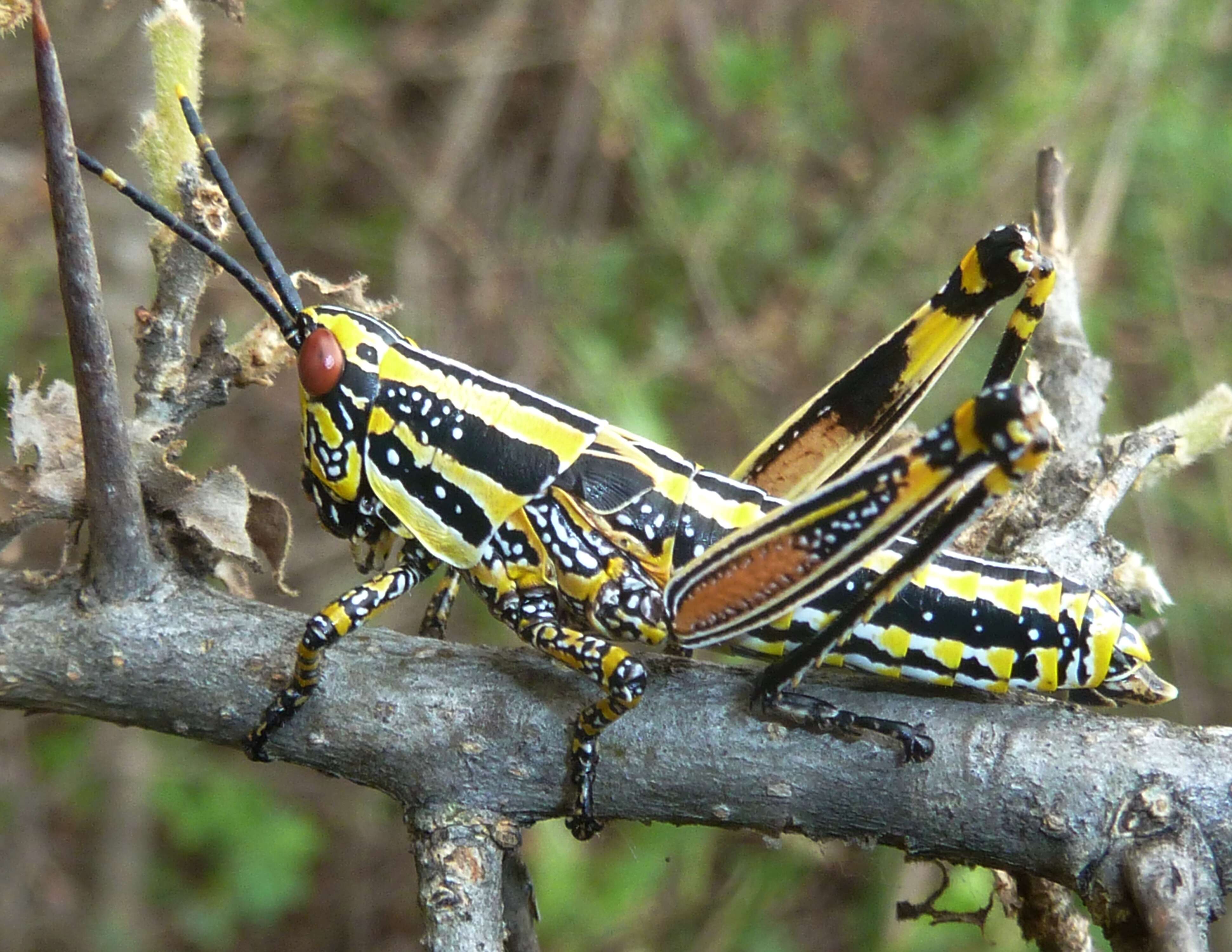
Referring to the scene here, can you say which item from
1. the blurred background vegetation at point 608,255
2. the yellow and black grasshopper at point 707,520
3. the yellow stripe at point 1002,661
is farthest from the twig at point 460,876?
the blurred background vegetation at point 608,255

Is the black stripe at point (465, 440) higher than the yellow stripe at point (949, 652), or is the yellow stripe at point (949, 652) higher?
the black stripe at point (465, 440)

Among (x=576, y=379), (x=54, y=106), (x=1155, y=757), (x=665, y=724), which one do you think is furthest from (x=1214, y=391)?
(x=576, y=379)

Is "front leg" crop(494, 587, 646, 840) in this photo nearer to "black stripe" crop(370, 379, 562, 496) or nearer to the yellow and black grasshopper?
the yellow and black grasshopper

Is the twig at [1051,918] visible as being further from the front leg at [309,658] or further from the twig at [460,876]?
the front leg at [309,658]

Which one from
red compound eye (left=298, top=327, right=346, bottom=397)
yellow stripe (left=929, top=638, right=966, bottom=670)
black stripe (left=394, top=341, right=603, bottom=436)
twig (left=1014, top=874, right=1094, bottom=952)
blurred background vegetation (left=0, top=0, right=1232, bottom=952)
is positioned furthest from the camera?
blurred background vegetation (left=0, top=0, right=1232, bottom=952)

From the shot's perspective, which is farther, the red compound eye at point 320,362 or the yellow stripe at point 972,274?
the yellow stripe at point 972,274

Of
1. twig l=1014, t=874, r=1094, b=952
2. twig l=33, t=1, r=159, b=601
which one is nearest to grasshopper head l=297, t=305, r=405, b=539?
twig l=33, t=1, r=159, b=601
